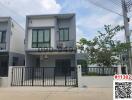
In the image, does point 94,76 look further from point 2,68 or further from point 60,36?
point 2,68

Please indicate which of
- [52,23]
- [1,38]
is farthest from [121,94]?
[1,38]

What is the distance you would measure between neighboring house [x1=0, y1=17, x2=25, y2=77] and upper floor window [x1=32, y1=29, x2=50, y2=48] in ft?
8.73

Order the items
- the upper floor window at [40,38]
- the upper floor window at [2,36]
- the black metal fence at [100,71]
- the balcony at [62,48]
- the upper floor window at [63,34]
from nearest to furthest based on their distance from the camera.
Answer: the black metal fence at [100,71], the balcony at [62,48], the upper floor window at [40,38], the upper floor window at [63,34], the upper floor window at [2,36]

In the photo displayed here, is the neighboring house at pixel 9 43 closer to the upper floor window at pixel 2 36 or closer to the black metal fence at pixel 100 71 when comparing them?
the upper floor window at pixel 2 36

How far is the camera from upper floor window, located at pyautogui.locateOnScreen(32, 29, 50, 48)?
78.1 ft

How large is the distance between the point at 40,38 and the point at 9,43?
11.5 ft

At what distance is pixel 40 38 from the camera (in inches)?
944

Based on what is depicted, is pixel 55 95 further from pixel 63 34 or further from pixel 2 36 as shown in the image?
pixel 2 36

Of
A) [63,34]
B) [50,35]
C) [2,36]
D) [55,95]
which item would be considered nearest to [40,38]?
[50,35]

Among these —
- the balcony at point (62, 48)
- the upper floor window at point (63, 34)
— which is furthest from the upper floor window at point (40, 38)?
the upper floor window at point (63, 34)

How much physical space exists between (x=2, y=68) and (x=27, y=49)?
4.71 m

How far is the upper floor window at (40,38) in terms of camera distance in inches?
937

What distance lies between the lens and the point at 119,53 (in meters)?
16.7

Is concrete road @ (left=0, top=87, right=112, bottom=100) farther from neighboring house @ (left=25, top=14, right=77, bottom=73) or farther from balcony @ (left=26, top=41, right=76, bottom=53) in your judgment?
neighboring house @ (left=25, top=14, right=77, bottom=73)
